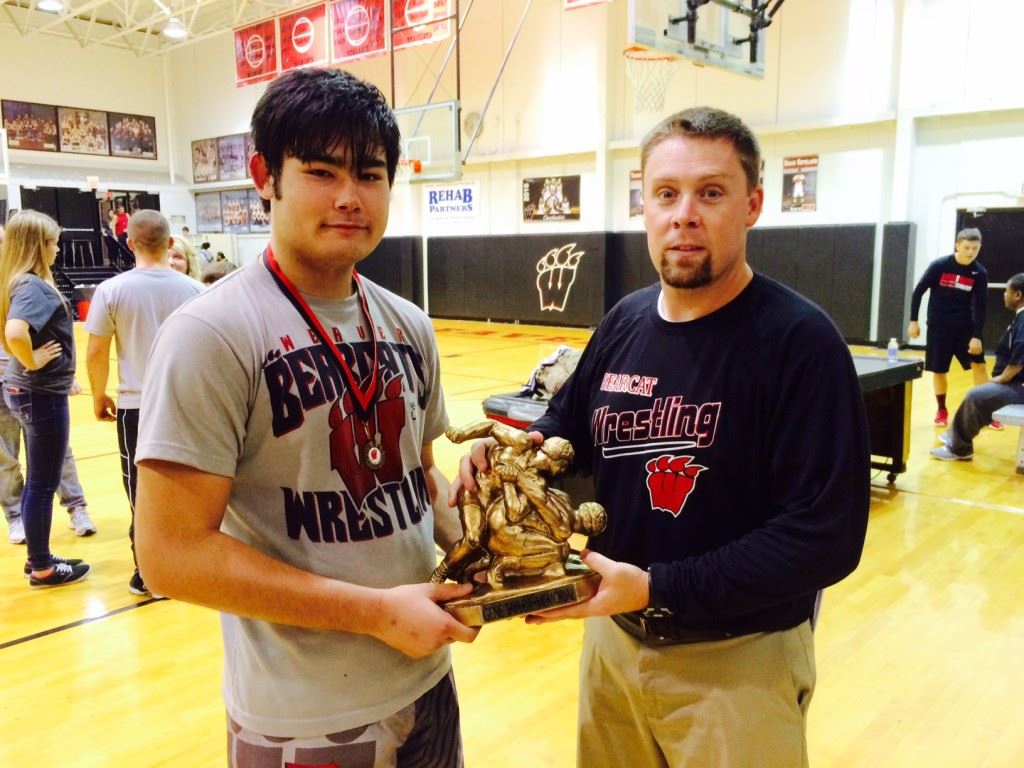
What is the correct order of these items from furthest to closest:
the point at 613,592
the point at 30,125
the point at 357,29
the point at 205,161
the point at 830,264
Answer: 1. the point at 205,161
2. the point at 30,125
3. the point at 357,29
4. the point at 830,264
5. the point at 613,592

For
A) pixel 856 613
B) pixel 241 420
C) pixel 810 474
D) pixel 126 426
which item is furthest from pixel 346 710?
pixel 856 613

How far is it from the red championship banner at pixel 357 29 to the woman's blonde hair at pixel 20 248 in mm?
9292

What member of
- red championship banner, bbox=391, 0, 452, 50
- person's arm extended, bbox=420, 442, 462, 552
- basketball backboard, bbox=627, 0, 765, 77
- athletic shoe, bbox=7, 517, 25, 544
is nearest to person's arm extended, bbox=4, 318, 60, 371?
athletic shoe, bbox=7, 517, 25, 544

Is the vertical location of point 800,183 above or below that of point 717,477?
above

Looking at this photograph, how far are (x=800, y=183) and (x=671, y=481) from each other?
38.9ft

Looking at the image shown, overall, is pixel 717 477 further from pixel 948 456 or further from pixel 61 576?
pixel 948 456

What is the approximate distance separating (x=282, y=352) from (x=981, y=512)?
4.99 m

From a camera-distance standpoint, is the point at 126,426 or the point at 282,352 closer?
the point at 282,352

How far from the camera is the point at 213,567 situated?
1.12m

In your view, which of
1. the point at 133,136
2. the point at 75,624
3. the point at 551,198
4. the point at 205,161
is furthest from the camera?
the point at 205,161

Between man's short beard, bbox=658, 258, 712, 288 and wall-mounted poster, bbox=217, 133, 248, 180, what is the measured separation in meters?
19.8

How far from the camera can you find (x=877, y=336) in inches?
456

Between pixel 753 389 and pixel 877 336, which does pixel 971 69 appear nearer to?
pixel 877 336

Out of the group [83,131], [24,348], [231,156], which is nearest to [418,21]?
[24,348]
